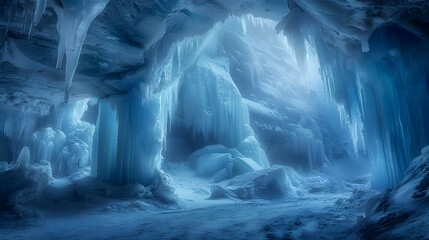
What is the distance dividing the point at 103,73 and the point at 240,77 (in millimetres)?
19269

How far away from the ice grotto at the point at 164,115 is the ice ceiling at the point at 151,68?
5 cm

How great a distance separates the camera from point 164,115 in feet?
45.8

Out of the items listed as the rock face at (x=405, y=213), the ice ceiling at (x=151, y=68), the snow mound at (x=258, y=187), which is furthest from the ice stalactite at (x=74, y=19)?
the snow mound at (x=258, y=187)

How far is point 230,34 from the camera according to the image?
29.2m

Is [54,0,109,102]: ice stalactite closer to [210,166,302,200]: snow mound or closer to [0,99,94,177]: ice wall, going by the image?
[210,166,302,200]: snow mound

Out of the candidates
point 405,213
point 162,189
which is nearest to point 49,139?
point 162,189

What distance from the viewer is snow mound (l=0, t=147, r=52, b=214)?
8.13 m

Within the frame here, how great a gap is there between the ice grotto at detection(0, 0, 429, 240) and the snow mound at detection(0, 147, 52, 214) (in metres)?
0.04

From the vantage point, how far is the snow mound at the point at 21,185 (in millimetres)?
8133

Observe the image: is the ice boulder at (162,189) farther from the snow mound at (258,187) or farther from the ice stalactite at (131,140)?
the snow mound at (258,187)

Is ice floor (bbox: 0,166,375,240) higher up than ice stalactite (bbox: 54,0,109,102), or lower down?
lower down

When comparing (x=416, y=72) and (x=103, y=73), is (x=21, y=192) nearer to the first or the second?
(x=103, y=73)

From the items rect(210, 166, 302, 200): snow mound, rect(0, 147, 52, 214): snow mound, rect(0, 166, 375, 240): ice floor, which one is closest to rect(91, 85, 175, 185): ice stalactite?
rect(0, 166, 375, 240): ice floor

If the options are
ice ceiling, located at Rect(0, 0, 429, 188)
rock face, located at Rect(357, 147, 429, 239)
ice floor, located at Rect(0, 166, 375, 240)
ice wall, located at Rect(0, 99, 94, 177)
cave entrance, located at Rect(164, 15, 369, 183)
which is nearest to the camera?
rock face, located at Rect(357, 147, 429, 239)
